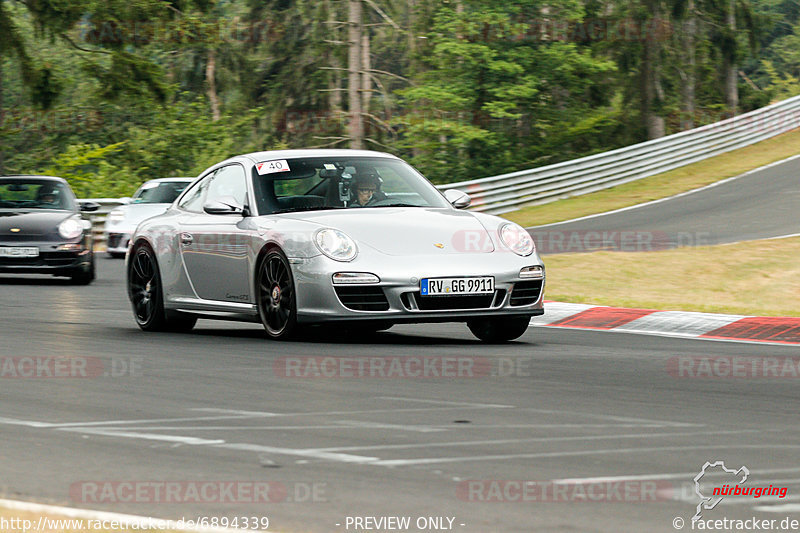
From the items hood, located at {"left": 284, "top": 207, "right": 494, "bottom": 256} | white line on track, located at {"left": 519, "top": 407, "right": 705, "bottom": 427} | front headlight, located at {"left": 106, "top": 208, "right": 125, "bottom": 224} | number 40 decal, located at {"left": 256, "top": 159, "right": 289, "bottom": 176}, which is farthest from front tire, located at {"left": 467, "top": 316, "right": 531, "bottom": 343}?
front headlight, located at {"left": 106, "top": 208, "right": 125, "bottom": 224}

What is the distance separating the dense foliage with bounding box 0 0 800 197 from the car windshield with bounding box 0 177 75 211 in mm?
14884

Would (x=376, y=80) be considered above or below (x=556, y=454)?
below

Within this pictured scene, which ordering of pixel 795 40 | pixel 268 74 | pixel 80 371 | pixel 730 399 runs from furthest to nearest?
pixel 795 40 → pixel 268 74 → pixel 80 371 → pixel 730 399

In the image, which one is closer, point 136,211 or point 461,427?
point 461,427

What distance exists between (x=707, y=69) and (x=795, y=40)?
2967cm

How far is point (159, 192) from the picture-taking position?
28094 millimetres

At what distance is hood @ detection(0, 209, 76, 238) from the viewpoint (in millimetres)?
19328

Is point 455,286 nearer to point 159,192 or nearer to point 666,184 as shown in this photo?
point 159,192

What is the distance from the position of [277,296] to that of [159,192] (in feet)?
58.5

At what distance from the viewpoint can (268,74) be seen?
5694 cm

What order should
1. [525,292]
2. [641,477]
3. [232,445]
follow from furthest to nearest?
[525,292]
[232,445]
[641,477]

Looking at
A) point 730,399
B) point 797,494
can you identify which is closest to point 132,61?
point 730,399

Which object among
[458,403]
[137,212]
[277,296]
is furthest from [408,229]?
[137,212]

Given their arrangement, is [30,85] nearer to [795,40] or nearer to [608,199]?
[608,199]
